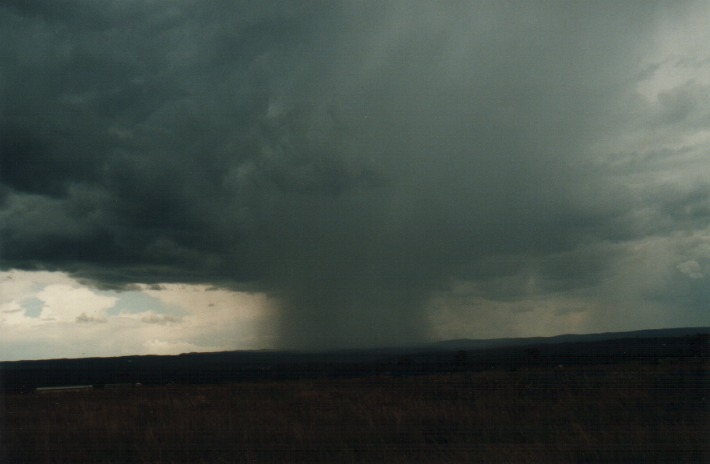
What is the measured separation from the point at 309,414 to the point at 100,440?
5.12m

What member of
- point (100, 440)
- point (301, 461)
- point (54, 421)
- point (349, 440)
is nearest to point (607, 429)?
point (349, 440)

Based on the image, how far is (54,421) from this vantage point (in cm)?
1623

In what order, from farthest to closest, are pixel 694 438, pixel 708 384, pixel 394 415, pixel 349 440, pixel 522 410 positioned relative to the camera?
pixel 708 384
pixel 522 410
pixel 394 415
pixel 349 440
pixel 694 438

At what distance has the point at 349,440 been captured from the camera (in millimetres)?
12117

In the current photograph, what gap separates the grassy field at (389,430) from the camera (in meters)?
10.8

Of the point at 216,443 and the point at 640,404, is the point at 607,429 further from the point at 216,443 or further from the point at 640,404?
the point at 216,443

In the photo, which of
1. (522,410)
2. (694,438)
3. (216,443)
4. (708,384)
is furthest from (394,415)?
(708,384)

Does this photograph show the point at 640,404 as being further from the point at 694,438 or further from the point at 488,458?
the point at 488,458

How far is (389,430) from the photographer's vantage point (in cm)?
1310

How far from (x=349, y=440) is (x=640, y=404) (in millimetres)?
8987

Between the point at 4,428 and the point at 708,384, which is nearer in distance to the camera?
the point at 4,428

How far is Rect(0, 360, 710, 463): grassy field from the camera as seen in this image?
1078 cm

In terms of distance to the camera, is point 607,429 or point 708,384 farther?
point 708,384

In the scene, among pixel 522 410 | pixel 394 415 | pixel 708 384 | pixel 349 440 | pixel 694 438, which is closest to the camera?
pixel 694 438
